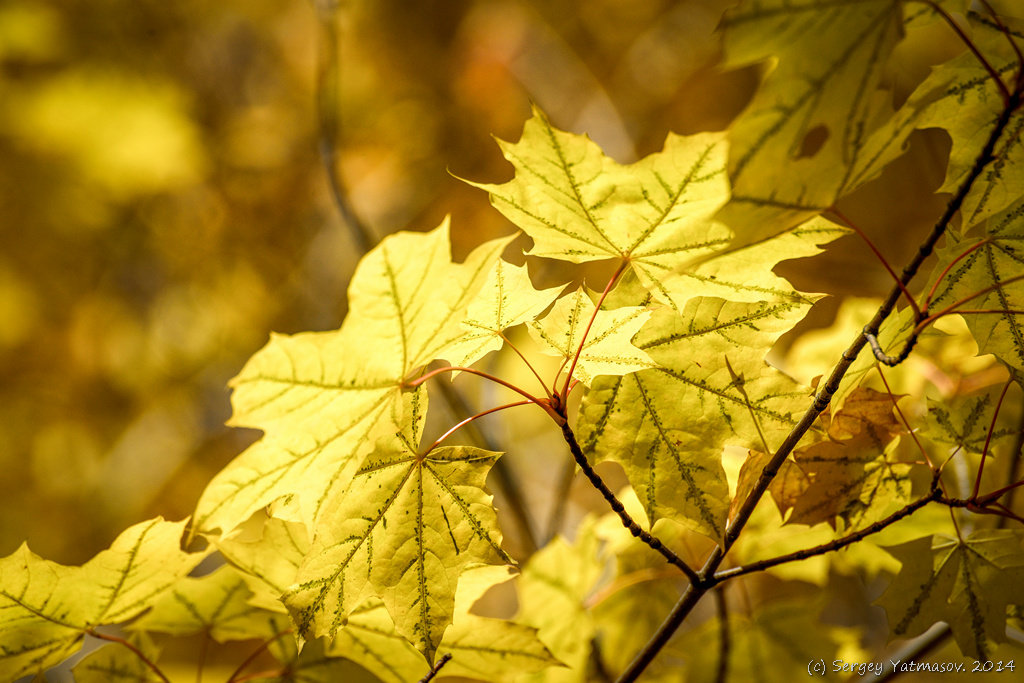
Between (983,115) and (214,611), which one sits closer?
(983,115)

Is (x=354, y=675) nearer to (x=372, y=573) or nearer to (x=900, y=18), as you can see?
(x=372, y=573)

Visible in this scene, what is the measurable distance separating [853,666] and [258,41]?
150 inches

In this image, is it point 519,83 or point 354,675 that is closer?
point 354,675

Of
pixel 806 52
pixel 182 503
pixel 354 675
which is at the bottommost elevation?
pixel 354 675

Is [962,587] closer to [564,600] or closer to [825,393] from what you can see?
[825,393]

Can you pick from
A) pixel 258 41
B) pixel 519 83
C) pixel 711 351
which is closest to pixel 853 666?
pixel 711 351

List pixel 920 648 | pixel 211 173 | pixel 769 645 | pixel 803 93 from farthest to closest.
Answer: pixel 211 173 → pixel 769 645 → pixel 920 648 → pixel 803 93

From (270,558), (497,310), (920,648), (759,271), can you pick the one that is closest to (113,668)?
(270,558)

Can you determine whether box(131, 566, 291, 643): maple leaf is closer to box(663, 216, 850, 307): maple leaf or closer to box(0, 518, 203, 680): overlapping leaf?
box(0, 518, 203, 680): overlapping leaf

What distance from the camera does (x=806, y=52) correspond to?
40 centimetres

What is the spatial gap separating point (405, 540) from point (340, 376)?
0.52ft

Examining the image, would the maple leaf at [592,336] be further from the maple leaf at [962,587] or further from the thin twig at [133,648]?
the thin twig at [133,648]

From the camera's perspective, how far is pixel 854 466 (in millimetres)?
636

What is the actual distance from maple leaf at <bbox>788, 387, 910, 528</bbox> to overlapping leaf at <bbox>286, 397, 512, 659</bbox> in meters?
0.31
